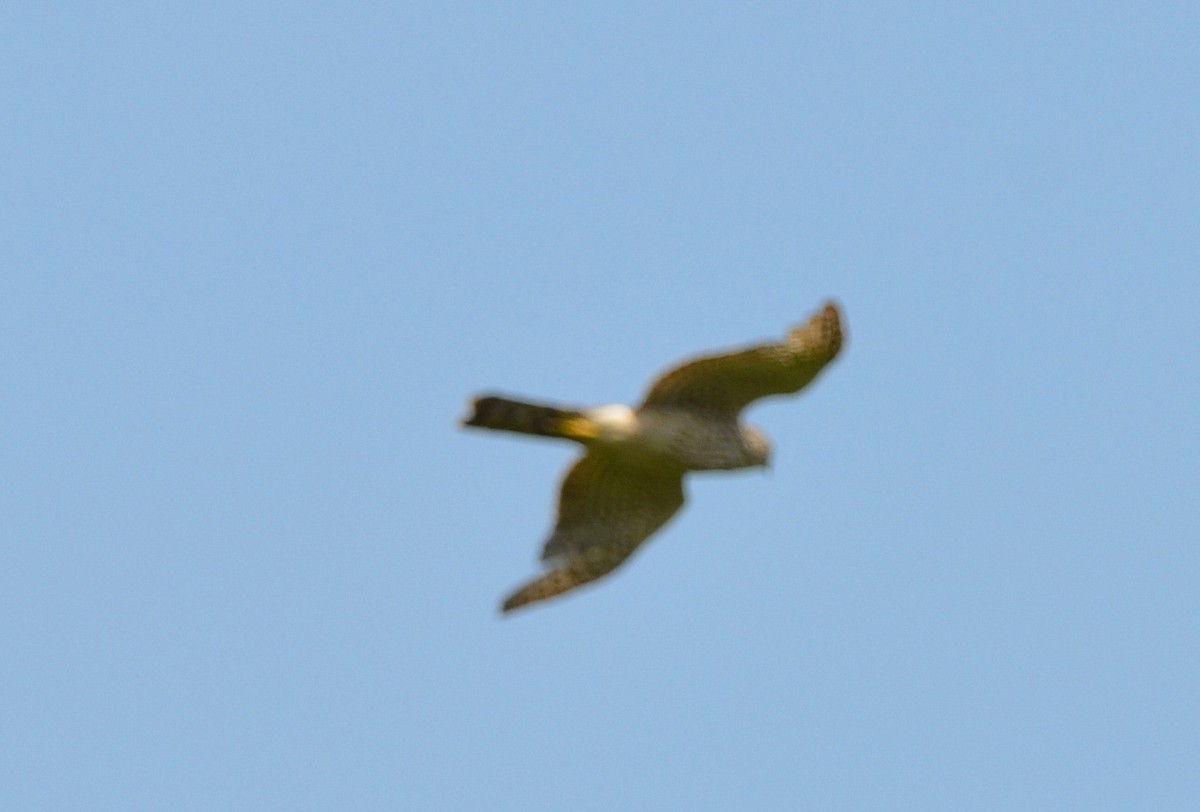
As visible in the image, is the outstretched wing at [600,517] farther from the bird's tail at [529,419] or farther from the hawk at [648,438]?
the bird's tail at [529,419]

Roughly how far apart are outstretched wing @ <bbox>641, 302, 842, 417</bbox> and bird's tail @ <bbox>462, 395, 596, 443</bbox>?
19.8 inches

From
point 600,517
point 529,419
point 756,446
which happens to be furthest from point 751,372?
point 600,517

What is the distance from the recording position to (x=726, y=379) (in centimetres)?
1744

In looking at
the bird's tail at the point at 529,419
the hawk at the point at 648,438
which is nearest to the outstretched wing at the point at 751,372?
the hawk at the point at 648,438

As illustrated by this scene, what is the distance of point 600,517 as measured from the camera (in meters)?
18.3

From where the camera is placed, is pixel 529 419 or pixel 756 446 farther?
pixel 756 446

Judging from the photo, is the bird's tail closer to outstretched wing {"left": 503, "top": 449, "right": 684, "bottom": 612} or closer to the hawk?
the hawk

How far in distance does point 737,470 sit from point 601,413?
3.82 feet

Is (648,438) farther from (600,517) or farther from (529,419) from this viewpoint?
(600,517)

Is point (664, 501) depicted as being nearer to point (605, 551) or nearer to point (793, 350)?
point (605, 551)

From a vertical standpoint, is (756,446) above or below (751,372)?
below

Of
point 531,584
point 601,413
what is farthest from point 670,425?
point 531,584

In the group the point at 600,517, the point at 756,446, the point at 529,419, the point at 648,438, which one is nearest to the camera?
the point at 529,419

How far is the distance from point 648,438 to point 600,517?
105cm
